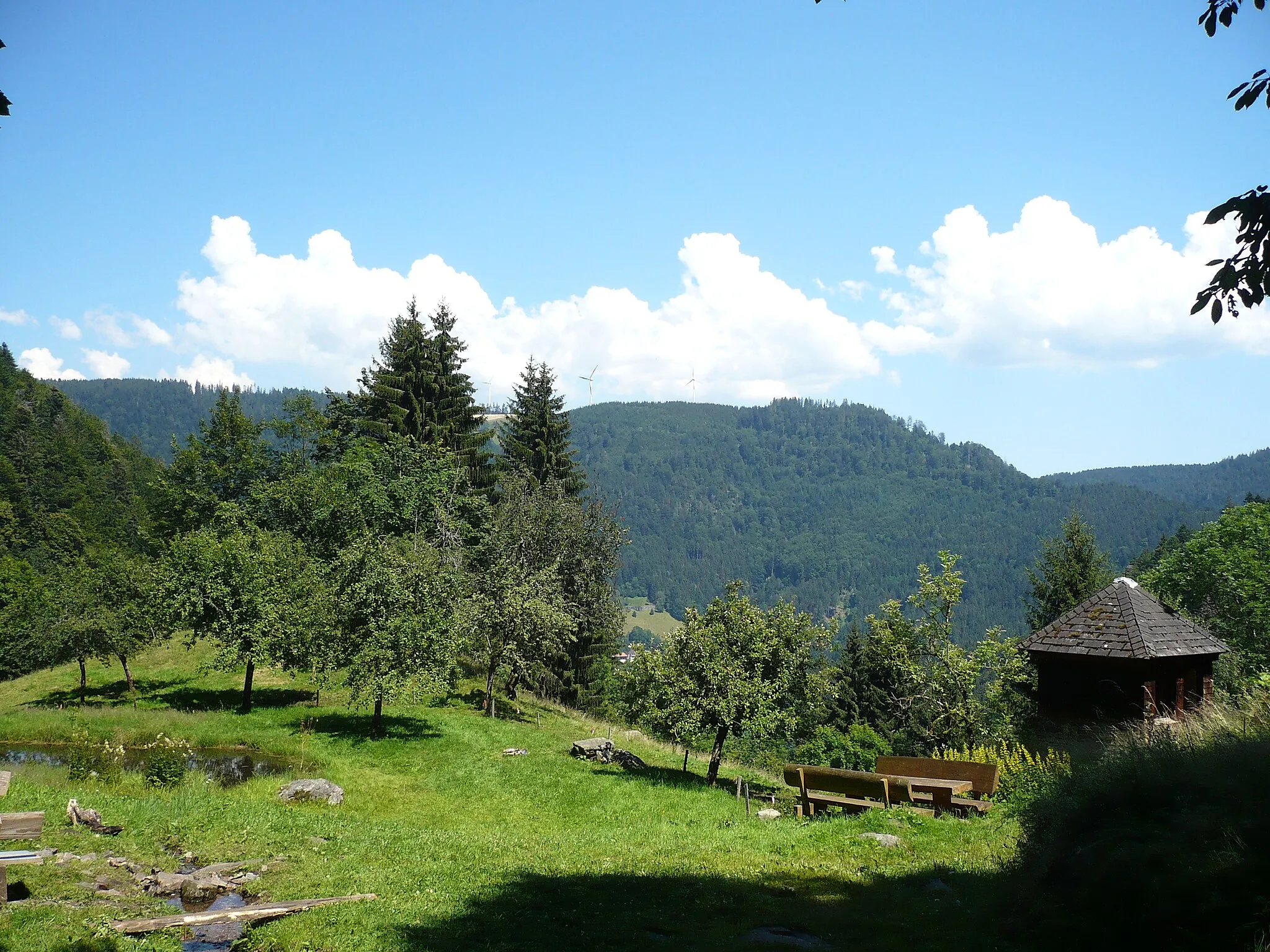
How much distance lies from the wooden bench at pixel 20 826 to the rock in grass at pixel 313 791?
8768 mm

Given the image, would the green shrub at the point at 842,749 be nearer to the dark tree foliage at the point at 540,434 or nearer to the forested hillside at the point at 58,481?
the dark tree foliage at the point at 540,434

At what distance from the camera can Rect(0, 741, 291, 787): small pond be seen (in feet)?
72.0

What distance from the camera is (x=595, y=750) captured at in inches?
1065

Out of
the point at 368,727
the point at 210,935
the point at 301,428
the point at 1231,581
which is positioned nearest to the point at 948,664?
the point at 368,727

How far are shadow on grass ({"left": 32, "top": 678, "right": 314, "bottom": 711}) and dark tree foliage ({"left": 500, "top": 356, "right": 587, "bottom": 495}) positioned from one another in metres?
21.8

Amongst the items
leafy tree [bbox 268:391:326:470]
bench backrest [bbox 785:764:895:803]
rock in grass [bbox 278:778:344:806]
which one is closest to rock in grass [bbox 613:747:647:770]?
bench backrest [bbox 785:764:895:803]

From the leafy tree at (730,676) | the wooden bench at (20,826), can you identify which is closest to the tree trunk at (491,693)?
the leafy tree at (730,676)

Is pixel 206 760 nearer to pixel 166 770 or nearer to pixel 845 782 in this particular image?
pixel 166 770

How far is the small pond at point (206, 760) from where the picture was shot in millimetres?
21956

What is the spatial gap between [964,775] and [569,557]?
30.2 metres

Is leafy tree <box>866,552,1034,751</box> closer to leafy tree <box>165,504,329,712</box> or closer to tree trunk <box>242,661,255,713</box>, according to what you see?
leafy tree <box>165,504,329,712</box>

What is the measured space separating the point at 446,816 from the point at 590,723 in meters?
21.6

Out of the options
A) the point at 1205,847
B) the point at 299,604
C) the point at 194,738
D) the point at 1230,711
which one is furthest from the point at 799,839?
the point at 299,604

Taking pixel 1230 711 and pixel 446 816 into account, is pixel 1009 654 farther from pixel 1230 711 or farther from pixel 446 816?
pixel 446 816
